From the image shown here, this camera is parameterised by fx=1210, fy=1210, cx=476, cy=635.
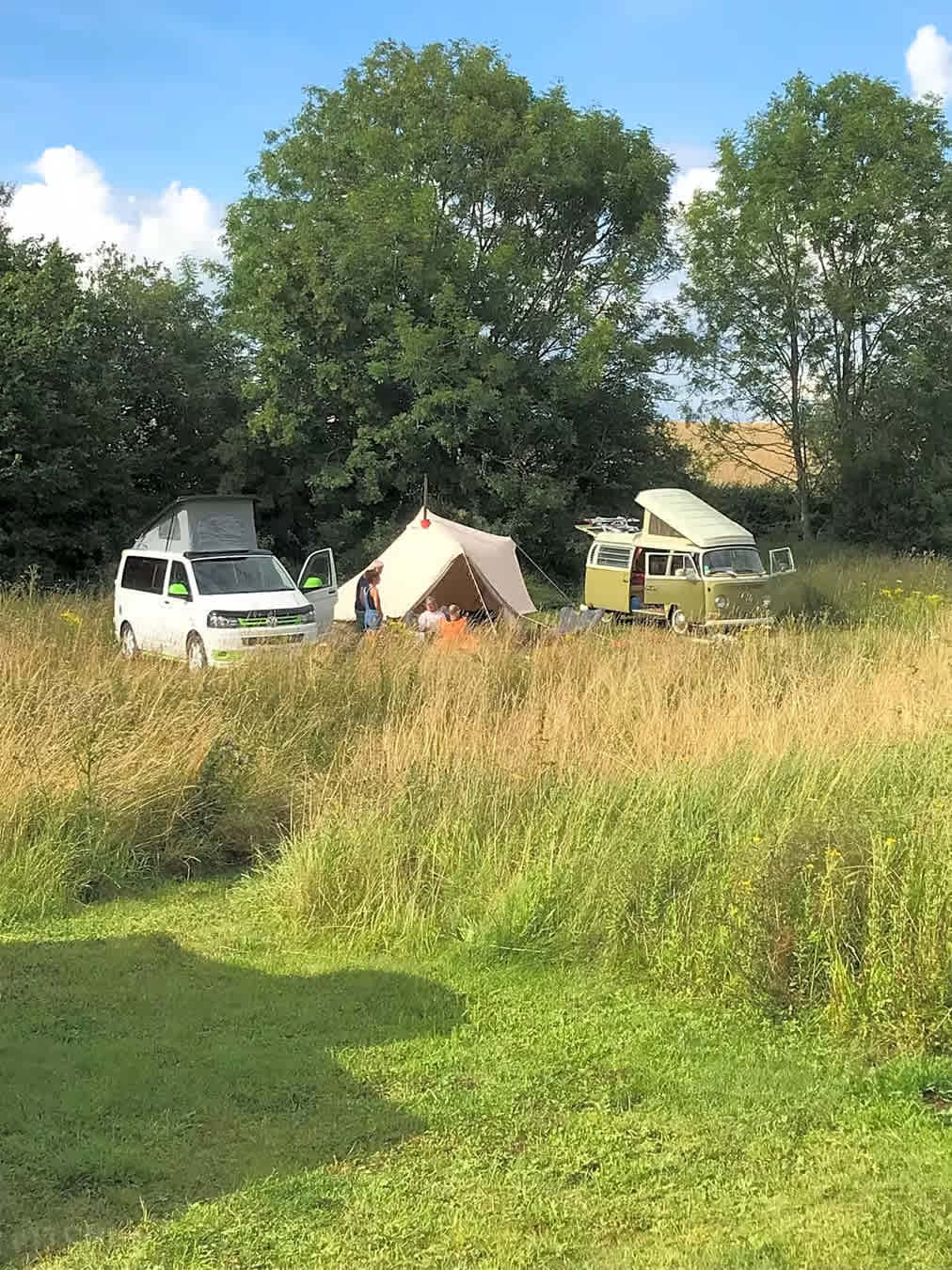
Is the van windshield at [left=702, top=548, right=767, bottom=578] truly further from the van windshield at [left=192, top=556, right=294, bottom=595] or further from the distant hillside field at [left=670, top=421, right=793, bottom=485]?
the distant hillside field at [left=670, top=421, right=793, bottom=485]

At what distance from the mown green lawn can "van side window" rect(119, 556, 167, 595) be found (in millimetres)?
12414

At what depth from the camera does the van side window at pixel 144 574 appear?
58.2 feet

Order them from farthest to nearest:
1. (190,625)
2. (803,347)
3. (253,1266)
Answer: (803,347), (190,625), (253,1266)

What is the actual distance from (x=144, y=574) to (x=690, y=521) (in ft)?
31.1

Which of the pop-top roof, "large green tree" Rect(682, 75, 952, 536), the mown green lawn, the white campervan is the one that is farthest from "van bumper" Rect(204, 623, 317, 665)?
"large green tree" Rect(682, 75, 952, 536)

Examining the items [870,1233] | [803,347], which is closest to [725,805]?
[870,1233]

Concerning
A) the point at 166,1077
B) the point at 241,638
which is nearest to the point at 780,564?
the point at 241,638

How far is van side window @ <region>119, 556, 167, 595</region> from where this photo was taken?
58.2 ft

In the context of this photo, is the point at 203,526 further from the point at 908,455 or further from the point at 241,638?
the point at 908,455

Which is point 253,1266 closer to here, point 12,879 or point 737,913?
point 737,913

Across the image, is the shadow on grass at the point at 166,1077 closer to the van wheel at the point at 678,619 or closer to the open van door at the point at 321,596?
the open van door at the point at 321,596

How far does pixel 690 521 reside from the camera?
2155 centimetres

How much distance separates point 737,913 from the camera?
5.14 metres

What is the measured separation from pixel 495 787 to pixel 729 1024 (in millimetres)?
2445
